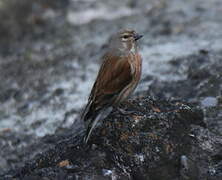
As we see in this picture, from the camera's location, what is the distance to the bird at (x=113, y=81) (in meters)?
5.34

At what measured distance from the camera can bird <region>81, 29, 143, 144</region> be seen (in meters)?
5.34

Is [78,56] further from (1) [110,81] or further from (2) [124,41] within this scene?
(1) [110,81]

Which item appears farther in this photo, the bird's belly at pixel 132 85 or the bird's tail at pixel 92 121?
the bird's belly at pixel 132 85

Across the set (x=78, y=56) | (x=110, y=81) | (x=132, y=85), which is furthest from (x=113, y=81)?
(x=78, y=56)

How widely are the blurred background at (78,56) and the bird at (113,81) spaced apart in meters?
1.05

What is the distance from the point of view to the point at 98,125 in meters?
5.49

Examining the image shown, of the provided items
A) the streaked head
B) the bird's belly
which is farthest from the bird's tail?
the streaked head

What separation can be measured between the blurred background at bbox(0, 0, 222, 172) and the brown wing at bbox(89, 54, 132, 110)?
3.67 ft

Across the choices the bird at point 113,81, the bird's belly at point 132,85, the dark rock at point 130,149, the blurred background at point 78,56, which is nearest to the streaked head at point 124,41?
the bird at point 113,81

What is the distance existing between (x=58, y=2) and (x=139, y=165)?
26.2ft

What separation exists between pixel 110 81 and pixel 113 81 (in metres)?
0.03

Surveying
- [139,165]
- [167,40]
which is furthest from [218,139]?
[167,40]

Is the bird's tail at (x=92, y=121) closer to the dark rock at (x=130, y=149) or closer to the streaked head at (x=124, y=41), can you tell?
the dark rock at (x=130, y=149)

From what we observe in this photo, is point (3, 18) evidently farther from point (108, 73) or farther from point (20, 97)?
point (108, 73)
